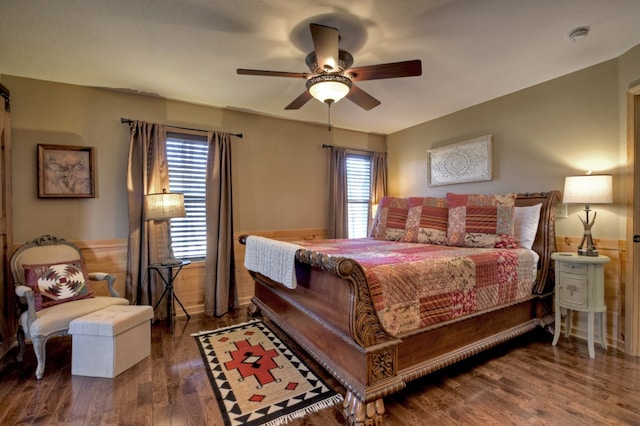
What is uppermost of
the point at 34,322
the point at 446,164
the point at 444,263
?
the point at 446,164

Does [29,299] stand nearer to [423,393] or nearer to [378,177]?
[423,393]

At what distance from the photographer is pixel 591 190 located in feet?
8.14

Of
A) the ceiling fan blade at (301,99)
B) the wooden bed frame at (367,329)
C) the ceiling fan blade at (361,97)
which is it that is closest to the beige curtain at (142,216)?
the wooden bed frame at (367,329)

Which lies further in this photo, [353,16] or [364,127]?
[364,127]

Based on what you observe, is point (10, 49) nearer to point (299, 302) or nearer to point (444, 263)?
point (299, 302)

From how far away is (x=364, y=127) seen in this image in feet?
15.2

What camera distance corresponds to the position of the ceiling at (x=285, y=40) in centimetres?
190

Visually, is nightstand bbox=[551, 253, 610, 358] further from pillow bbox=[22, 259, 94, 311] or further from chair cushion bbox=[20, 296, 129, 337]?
pillow bbox=[22, 259, 94, 311]

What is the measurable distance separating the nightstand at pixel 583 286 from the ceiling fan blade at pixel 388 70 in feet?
6.80

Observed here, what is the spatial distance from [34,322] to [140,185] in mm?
1542

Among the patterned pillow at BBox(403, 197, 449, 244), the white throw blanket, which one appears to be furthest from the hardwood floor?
the patterned pillow at BBox(403, 197, 449, 244)

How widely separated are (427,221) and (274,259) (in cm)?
193

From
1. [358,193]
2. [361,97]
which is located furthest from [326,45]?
[358,193]

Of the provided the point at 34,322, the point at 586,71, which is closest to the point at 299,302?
the point at 34,322
